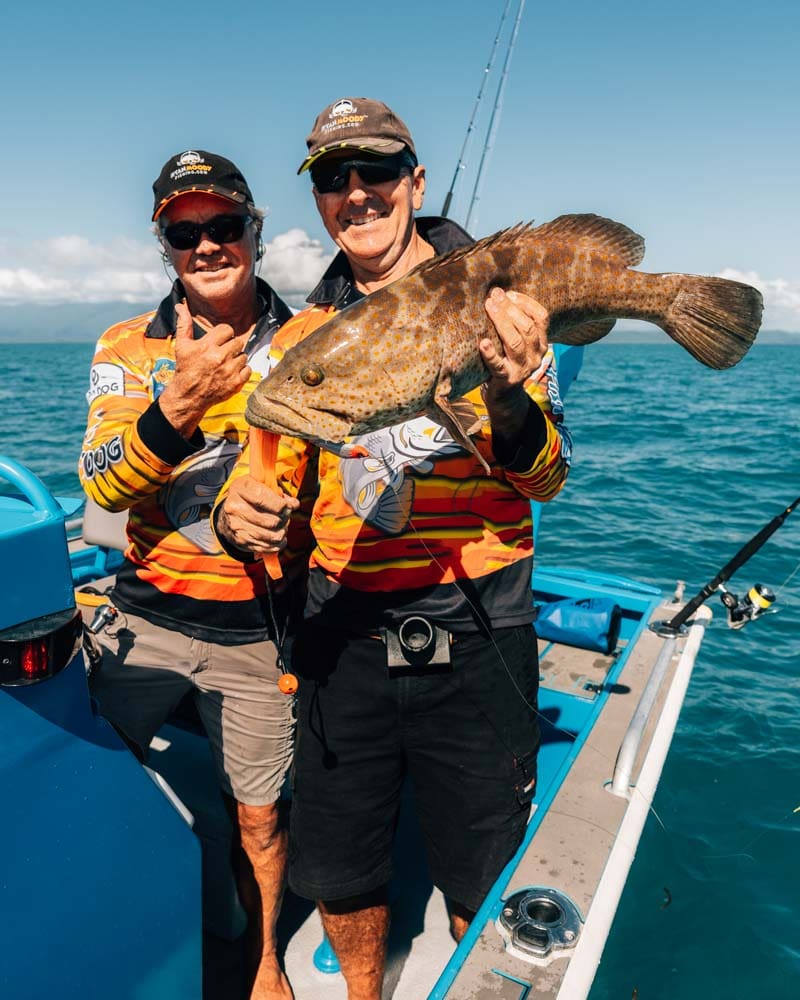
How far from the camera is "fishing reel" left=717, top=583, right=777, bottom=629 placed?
608 cm

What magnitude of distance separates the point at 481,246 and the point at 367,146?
23.2 inches

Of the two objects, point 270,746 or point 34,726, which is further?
point 270,746

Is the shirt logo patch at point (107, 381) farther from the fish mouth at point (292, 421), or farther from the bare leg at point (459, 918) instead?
the bare leg at point (459, 918)

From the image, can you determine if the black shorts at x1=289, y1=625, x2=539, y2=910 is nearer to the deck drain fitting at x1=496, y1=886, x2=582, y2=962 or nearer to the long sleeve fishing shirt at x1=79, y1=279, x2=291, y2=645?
the deck drain fitting at x1=496, y1=886, x2=582, y2=962

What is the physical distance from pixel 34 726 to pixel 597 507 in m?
16.3

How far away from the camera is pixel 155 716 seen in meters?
3.53

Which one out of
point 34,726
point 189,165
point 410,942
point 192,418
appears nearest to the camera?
point 34,726

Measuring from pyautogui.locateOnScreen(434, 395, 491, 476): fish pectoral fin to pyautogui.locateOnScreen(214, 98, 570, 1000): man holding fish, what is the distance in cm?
11

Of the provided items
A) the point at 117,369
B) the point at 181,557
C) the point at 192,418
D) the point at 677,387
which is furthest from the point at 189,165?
the point at 677,387

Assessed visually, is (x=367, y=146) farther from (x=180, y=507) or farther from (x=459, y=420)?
(x=180, y=507)

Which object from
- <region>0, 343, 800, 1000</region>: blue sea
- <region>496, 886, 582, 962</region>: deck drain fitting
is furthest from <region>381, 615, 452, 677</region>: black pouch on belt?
<region>0, 343, 800, 1000</region>: blue sea

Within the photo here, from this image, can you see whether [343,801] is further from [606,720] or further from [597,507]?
[597,507]

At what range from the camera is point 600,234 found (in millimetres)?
2973

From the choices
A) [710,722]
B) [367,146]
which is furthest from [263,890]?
[710,722]
